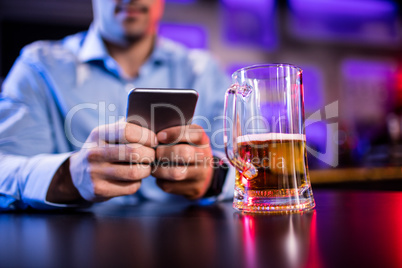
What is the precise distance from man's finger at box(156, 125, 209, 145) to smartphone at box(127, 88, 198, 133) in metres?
0.01

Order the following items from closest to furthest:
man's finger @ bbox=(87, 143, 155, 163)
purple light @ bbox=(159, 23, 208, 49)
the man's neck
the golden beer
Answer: the golden beer, man's finger @ bbox=(87, 143, 155, 163), the man's neck, purple light @ bbox=(159, 23, 208, 49)

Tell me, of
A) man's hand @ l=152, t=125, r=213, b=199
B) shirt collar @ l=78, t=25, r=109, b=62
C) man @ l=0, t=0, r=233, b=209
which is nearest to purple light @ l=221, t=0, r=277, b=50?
man @ l=0, t=0, r=233, b=209

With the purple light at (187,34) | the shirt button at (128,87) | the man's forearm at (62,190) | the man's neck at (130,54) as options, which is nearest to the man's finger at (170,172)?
the man's forearm at (62,190)

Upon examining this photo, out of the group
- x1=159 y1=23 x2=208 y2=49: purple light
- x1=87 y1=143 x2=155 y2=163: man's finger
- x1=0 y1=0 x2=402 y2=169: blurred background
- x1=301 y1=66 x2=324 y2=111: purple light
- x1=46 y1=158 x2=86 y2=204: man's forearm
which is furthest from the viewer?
x1=301 y1=66 x2=324 y2=111: purple light

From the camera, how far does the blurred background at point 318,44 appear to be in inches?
91.0

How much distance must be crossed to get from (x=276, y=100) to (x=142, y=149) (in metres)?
0.30

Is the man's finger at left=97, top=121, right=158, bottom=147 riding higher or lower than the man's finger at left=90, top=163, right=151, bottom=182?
higher

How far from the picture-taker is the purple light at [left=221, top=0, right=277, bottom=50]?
274cm

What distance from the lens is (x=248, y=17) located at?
9.21 feet

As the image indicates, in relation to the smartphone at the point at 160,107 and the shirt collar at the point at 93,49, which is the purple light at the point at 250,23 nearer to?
the shirt collar at the point at 93,49

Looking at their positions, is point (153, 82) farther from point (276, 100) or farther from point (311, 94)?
point (311, 94)

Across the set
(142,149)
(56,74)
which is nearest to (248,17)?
(56,74)

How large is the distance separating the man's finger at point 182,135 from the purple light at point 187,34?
6.31 feet

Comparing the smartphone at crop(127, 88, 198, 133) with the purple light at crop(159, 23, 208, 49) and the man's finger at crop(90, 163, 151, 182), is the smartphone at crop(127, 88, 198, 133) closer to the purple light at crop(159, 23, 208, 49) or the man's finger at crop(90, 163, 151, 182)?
the man's finger at crop(90, 163, 151, 182)
